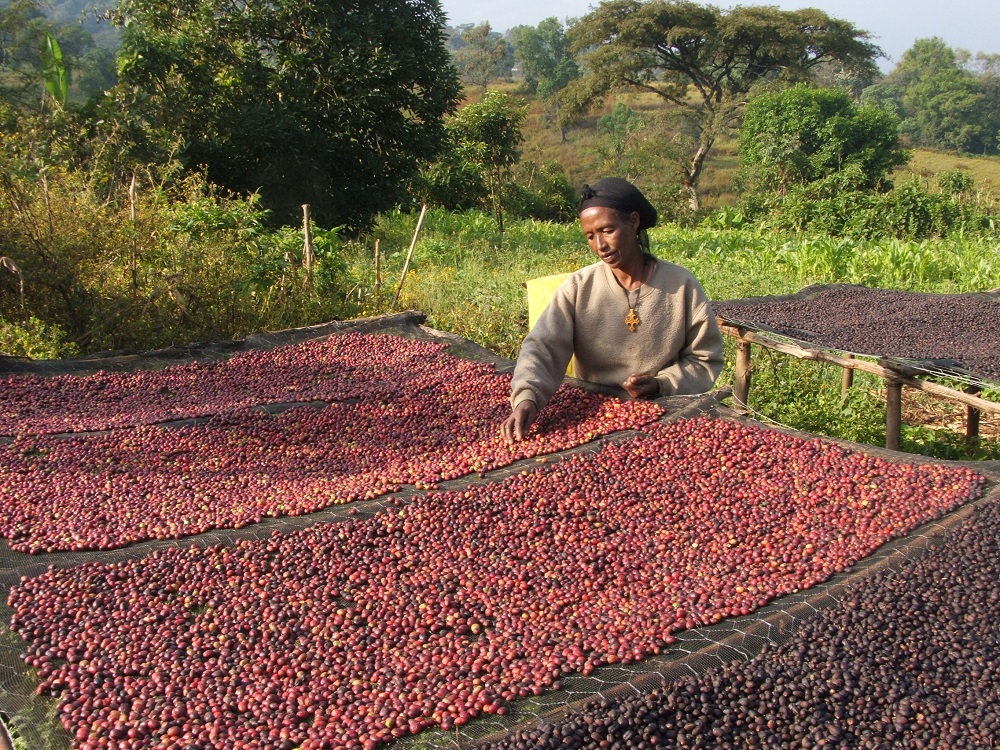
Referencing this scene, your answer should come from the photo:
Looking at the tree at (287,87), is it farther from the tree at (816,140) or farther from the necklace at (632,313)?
the tree at (816,140)

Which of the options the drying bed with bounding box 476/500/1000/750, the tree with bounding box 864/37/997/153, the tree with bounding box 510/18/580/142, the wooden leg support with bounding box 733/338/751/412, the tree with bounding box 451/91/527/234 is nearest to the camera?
the drying bed with bounding box 476/500/1000/750

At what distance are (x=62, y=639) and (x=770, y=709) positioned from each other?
138 cm

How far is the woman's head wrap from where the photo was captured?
282cm

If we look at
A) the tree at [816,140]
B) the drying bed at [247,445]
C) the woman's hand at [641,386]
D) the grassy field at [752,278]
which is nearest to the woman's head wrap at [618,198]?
the woman's hand at [641,386]

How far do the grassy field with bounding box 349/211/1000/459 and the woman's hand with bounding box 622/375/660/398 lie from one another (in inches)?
15.2

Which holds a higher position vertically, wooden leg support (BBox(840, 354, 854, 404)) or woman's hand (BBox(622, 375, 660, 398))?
woman's hand (BBox(622, 375, 660, 398))

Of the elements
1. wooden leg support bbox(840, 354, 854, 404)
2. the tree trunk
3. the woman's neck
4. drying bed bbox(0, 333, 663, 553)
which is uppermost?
the tree trunk

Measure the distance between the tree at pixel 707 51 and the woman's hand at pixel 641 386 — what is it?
Answer: 54.6 ft

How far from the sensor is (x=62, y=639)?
5.76 feet

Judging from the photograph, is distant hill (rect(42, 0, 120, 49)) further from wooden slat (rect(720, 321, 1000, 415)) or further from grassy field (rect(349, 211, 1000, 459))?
wooden slat (rect(720, 321, 1000, 415))

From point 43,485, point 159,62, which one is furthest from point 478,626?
point 159,62

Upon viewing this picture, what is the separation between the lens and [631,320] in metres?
2.99

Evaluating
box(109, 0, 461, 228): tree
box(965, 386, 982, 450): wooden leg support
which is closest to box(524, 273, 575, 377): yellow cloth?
box(965, 386, 982, 450): wooden leg support

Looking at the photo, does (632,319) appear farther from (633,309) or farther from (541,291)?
(541,291)
